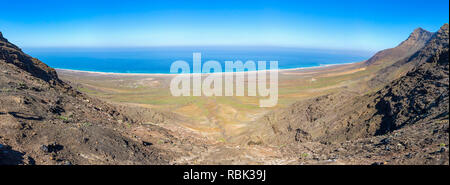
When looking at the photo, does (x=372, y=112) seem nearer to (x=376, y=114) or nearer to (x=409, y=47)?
(x=376, y=114)

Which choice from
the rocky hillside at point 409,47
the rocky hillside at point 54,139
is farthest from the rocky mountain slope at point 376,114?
the rocky hillside at point 409,47

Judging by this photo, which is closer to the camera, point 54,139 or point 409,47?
point 54,139

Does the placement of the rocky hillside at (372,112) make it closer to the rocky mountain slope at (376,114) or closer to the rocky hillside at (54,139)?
the rocky mountain slope at (376,114)

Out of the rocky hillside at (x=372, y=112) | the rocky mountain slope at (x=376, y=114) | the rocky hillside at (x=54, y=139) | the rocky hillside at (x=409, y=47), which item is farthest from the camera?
the rocky hillside at (x=409, y=47)

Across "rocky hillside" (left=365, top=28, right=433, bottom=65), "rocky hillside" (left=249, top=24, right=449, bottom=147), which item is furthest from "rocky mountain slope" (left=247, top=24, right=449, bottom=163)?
"rocky hillside" (left=365, top=28, right=433, bottom=65)

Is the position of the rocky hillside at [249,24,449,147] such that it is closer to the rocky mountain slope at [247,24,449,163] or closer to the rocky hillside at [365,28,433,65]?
the rocky mountain slope at [247,24,449,163]

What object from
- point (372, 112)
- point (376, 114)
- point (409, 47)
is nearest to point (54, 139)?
point (376, 114)

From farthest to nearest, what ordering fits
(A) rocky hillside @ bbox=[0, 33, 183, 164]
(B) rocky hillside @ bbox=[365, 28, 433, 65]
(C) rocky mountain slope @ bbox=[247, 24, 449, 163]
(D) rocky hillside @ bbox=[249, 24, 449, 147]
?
(B) rocky hillside @ bbox=[365, 28, 433, 65], (D) rocky hillside @ bbox=[249, 24, 449, 147], (C) rocky mountain slope @ bbox=[247, 24, 449, 163], (A) rocky hillside @ bbox=[0, 33, 183, 164]

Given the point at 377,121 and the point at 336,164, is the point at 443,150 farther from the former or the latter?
the point at 377,121
